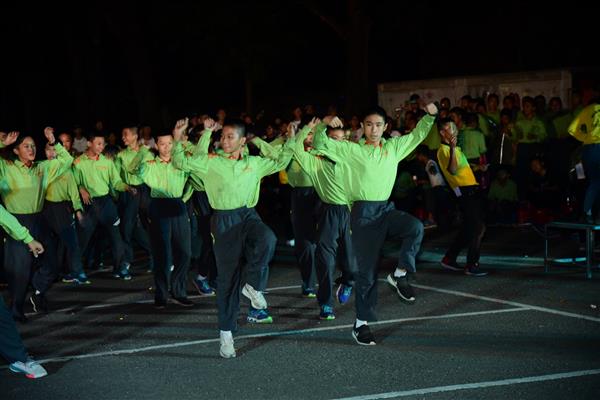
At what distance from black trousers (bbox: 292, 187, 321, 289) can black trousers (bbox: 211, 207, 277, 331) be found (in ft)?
7.02

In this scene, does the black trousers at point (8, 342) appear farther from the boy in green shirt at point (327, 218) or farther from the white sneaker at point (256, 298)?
the boy in green shirt at point (327, 218)

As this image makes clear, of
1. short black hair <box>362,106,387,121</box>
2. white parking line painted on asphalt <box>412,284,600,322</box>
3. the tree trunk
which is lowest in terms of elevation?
white parking line painted on asphalt <box>412,284,600,322</box>

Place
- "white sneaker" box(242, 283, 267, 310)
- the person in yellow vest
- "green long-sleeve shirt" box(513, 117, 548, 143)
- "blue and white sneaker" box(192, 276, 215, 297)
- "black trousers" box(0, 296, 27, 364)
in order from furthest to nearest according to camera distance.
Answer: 1. "green long-sleeve shirt" box(513, 117, 548, 143)
2. the person in yellow vest
3. "blue and white sneaker" box(192, 276, 215, 297)
4. "white sneaker" box(242, 283, 267, 310)
5. "black trousers" box(0, 296, 27, 364)

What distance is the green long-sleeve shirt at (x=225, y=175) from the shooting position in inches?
347

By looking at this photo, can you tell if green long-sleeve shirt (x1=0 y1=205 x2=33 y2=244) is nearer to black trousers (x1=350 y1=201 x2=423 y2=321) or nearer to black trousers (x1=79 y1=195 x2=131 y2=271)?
black trousers (x1=350 y1=201 x2=423 y2=321)

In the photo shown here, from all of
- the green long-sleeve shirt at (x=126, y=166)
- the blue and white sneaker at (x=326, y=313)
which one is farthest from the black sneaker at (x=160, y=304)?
the blue and white sneaker at (x=326, y=313)

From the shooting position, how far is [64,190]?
12664 millimetres

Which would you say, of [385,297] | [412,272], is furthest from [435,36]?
[412,272]

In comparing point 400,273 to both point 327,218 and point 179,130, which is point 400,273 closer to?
point 327,218

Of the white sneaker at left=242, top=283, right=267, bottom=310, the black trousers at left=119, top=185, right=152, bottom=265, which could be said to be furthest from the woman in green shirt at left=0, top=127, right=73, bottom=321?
the black trousers at left=119, top=185, right=152, bottom=265

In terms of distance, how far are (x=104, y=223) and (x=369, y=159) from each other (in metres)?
5.87

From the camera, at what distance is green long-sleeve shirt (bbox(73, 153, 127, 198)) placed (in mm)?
13469

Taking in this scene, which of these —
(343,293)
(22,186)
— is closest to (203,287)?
(343,293)

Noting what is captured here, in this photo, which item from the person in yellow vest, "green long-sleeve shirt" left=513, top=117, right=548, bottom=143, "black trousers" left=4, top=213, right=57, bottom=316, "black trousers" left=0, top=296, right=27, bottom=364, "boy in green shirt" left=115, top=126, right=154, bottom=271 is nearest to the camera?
"black trousers" left=0, top=296, right=27, bottom=364
